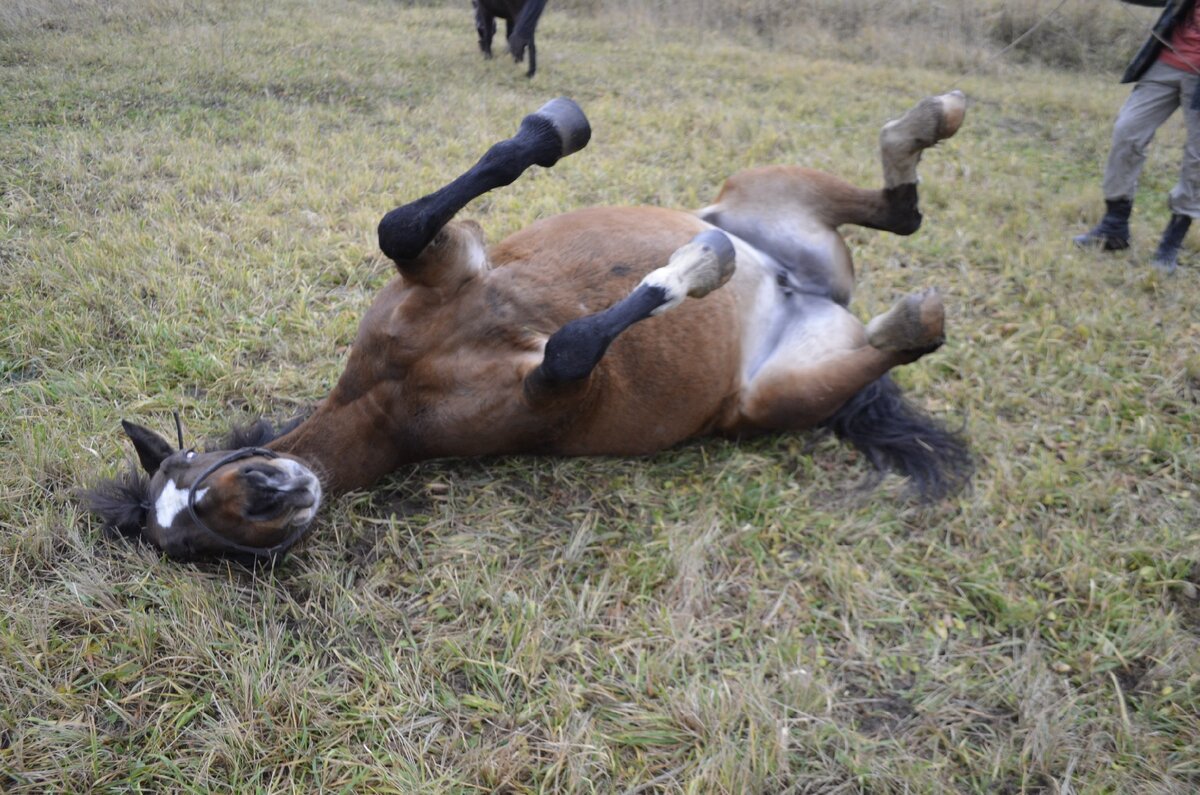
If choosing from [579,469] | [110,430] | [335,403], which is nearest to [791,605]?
[579,469]

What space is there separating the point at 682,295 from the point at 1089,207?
4.20m

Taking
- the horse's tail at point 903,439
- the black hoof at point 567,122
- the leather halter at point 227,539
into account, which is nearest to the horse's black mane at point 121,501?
the leather halter at point 227,539

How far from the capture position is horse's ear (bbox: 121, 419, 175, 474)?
A: 2422 millimetres

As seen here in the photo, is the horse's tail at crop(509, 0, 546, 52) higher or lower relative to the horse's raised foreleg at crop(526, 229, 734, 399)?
higher

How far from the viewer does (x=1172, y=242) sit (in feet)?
14.5

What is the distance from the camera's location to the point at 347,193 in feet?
16.0

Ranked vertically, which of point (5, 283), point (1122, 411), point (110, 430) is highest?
point (5, 283)

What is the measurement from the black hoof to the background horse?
6485 millimetres

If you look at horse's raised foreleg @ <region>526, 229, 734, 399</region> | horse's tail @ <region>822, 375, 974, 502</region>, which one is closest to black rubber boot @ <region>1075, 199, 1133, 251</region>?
horse's tail @ <region>822, 375, 974, 502</region>

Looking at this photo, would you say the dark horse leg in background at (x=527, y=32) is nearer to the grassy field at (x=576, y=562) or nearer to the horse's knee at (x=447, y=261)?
the grassy field at (x=576, y=562)

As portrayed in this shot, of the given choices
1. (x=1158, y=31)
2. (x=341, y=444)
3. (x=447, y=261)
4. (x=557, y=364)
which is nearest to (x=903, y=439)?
(x=557, y=364)

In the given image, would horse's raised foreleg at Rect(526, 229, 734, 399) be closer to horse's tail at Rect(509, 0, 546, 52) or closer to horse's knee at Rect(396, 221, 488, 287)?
horse's knee at Rect(396, 221, 488, 287)

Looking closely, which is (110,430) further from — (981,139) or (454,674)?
(981,139)

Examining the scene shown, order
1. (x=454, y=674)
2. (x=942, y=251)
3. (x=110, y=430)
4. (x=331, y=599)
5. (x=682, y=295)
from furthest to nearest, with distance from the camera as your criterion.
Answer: (x=942, y=251), (x=110, y=430), (x=682, y=295), (x=331, y=599), (x=454, y=674)
